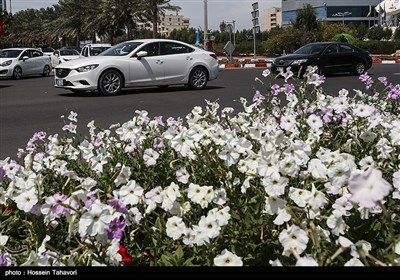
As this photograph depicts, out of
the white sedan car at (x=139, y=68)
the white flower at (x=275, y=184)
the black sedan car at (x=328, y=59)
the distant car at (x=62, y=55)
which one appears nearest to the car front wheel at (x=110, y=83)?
the white sedan car at (x=139, y=68)

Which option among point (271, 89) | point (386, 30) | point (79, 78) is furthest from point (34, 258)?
point (386, 30)

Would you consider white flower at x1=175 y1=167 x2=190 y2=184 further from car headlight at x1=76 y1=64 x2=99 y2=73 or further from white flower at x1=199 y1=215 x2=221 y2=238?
car headlight at x1=76 y1=64 x2=99 y2=73

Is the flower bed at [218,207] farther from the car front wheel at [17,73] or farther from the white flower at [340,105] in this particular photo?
the car front wheel at [17,73]

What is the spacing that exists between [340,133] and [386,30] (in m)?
72.3

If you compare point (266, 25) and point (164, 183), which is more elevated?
point (266, 25)

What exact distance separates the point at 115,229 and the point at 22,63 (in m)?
24.6

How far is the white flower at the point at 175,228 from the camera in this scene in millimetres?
1984

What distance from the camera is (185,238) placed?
2004 millimetres

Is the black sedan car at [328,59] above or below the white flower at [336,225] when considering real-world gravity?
above

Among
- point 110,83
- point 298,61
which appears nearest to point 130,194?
point 110,83

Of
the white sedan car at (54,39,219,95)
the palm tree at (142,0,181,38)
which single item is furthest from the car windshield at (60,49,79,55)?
the white sedan car at (54,39,219,95)

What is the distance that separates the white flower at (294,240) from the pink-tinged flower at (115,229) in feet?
1.80

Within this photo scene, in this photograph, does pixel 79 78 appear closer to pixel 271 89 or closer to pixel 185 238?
pixel 271 89

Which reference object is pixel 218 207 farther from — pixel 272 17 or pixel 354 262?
pixel 272 17
